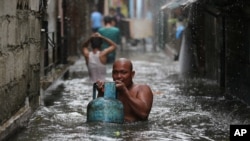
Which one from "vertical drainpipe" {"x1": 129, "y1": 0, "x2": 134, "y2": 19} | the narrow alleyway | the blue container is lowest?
the narrow alleyway

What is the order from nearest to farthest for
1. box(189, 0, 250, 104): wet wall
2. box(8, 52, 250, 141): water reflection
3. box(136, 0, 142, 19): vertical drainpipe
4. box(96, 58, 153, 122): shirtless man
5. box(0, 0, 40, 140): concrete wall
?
box(0, 0, 40, 140): concrete wall → box(8, 52, 250, 141): water reflection → box(96, 58, 153, 122): shirtless man → box(189, 0, 250, 104): wet wall → box(136, 0, 142, 19): vertical drainpipe

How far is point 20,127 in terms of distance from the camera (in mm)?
8094

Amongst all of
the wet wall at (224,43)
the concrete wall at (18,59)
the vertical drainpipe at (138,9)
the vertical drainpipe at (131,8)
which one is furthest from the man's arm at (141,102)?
the vertical drainpipe at (138,9)

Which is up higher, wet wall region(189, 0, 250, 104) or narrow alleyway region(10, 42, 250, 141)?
wet wall region(189, 0, 250, 104)

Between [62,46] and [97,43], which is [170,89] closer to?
[97,43]

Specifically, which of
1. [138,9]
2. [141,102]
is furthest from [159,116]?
[138,9]

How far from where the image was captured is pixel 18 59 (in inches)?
326

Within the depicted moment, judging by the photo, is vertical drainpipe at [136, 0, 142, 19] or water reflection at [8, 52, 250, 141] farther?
vertical drainpipe at [136, 0, 142, 19]

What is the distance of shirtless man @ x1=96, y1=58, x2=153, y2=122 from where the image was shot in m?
7.97

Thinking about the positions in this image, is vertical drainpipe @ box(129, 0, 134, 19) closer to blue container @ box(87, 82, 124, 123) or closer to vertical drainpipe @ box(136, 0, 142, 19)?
vertical drainpipe @ box(136, 0, 142, 19)

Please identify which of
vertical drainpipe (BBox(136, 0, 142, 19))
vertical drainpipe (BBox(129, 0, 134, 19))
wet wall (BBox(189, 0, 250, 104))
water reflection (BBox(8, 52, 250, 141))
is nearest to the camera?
water reflection (BBox(8, 52, 250, 141))

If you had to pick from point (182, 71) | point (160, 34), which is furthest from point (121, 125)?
point (160, 34)

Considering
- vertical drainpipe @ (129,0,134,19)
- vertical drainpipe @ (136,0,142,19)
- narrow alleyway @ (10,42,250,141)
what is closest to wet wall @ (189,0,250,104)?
narrow alleyway @ (10,42,250,141)

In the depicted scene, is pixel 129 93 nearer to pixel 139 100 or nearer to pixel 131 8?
pixel 139 100
